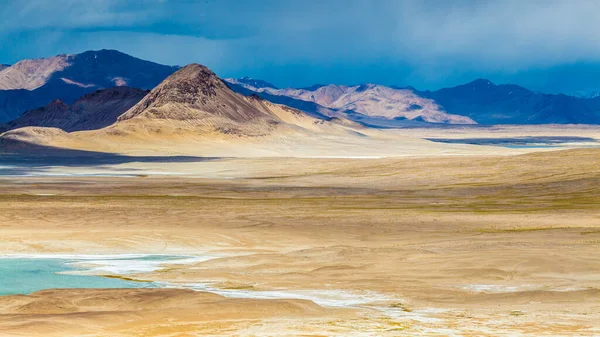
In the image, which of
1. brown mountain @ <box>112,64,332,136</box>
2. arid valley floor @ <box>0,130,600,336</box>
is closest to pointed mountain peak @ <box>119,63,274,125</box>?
brown mountain @ <box>112,64,332,136</box>

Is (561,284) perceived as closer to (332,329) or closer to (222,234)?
(332,329)

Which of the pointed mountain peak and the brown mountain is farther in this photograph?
the pointed mountain peak

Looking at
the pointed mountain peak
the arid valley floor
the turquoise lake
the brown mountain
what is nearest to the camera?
the arid valley floor

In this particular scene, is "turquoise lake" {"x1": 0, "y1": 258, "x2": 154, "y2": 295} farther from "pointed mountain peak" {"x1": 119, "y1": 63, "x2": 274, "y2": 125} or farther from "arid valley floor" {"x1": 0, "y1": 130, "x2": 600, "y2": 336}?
"pointed mountain peak" {"x1": 119, "y1": 63, "x2": 274, "y2": 125}

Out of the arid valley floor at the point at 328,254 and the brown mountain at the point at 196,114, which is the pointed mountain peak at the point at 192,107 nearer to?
the brown mountain at the point at 196,114

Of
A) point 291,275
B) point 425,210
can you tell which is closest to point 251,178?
point 425,210

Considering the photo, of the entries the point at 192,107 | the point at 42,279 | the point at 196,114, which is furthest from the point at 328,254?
the point at 192,107
